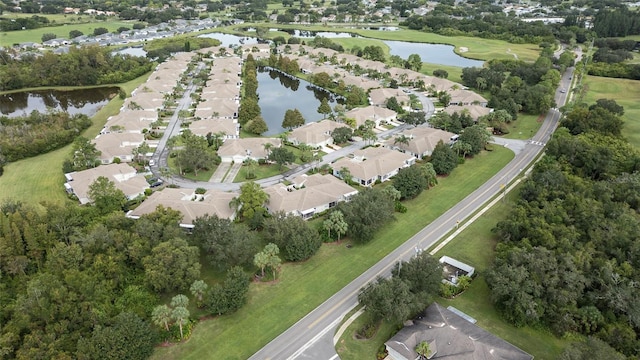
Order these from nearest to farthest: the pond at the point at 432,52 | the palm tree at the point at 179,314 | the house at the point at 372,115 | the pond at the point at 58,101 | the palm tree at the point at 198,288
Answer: the palm tree at the point at 179,314 → the palm tree at the point at 198,288 → the house at the point at 372,115 → the pond at the point at 58,101 → the pond at the point at 432,52

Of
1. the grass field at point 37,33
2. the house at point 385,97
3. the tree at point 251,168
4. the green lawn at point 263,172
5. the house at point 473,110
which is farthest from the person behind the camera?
the grass field at point 37,33

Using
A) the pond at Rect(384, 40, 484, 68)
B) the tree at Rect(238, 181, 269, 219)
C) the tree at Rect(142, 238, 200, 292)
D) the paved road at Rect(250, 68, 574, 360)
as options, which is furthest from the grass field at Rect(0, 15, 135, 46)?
the paved road at Rect(250, 68, 574, 360)

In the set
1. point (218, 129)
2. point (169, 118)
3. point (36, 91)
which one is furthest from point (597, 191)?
point (36, 91)

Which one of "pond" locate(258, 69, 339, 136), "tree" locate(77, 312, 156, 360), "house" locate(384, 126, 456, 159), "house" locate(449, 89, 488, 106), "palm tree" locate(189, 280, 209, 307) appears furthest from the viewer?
"pond" locate(258, 69, 339, 136)

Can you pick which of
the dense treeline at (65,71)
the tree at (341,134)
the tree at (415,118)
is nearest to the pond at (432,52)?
the tree at (415,118)

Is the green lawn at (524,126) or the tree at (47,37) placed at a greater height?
the tree at (47,37)

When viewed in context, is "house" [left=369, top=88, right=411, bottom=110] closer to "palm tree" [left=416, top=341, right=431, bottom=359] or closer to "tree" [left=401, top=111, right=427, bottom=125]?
"tree" [left=401, top=111, right=427, bottom=125]

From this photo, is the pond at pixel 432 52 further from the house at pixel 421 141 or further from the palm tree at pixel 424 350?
the palm tree at pixel 424 350
